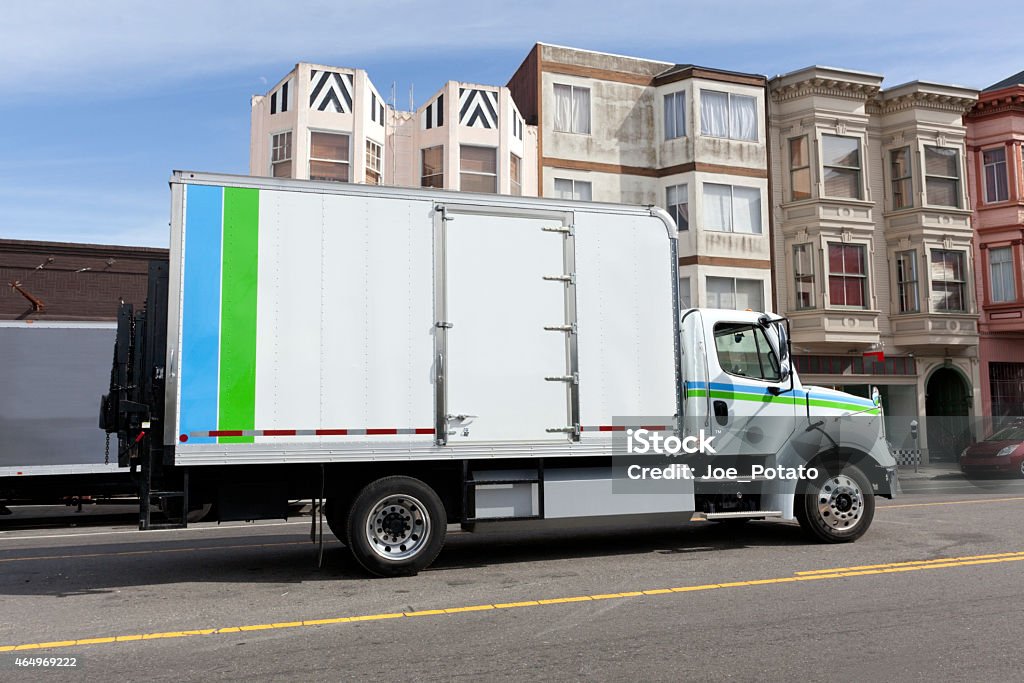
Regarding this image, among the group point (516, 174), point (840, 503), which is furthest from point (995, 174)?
point (840, 503)

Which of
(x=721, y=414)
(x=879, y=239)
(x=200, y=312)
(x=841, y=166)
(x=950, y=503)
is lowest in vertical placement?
(x=950, y=503)

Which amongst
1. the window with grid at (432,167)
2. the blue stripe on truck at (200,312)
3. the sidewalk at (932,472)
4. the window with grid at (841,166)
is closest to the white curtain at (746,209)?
the window with grid at (841,166)

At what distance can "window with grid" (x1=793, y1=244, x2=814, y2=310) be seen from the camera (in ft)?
88.3

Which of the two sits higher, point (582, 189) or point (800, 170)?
point (800, 170)

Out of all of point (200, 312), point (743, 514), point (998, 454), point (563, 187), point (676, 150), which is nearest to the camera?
point (200, 312)

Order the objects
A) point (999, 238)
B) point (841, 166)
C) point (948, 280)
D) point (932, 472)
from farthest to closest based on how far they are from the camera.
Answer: point (999, 238)
point (948, 280)
point (841, 166)
point (932, 472)

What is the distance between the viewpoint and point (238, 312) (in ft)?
25.7

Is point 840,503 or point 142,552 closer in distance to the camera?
point 840,503

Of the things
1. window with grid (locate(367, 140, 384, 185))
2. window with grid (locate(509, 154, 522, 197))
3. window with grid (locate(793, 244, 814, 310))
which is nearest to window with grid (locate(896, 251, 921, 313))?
window with grid (locate(793, 244, 814, 310))

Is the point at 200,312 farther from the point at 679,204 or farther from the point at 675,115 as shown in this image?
the point at 675,115

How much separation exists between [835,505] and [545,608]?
4533 mm

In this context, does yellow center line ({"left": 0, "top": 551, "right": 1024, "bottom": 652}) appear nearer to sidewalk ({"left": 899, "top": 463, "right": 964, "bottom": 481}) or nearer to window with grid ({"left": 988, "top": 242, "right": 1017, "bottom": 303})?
sidewalk ({"left": 899, "top": 463, "right": 964, "bottom": 481})

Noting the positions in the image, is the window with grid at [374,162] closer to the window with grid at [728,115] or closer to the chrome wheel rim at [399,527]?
the window with grid at [728,115]

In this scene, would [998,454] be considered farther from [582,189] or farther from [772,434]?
[772,434]
